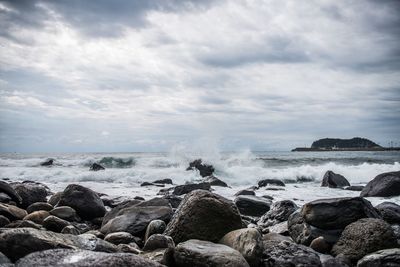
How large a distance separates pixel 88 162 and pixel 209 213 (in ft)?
108

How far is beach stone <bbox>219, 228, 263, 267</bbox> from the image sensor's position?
13.5 ft

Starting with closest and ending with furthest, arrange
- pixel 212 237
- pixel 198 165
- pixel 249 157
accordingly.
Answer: pixel 212 237, pixel 198 165, pixel 249 157

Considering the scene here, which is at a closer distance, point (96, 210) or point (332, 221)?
point (332, 221)

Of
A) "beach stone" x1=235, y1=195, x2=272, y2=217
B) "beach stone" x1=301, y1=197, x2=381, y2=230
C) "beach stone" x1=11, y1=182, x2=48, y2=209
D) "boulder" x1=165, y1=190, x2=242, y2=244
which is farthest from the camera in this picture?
"beach stone" x1=11, y1=182, x2=48, y2=209

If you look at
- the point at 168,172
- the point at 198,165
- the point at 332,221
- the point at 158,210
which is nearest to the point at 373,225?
the point at 332,221

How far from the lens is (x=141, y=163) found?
1363 inches

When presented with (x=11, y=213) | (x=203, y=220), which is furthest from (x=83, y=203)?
(x=203, y=220)

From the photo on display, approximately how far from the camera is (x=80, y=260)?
3025 millimetres

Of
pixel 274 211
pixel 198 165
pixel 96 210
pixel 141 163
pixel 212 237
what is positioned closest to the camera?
pixel 212 237

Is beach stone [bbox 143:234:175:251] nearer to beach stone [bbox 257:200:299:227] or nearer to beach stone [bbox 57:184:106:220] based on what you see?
beach stone [bbox 257:200:299:227]

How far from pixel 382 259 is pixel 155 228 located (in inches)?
133

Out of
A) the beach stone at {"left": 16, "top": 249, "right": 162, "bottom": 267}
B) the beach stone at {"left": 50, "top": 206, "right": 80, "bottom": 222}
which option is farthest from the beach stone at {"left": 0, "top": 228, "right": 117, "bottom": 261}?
the beach stone at {"left": 50, "top": 206, "right": 80, "bottom": 222}

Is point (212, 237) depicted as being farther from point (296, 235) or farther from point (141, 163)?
point (141, 163)

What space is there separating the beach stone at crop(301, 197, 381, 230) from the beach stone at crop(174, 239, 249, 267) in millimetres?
2520
